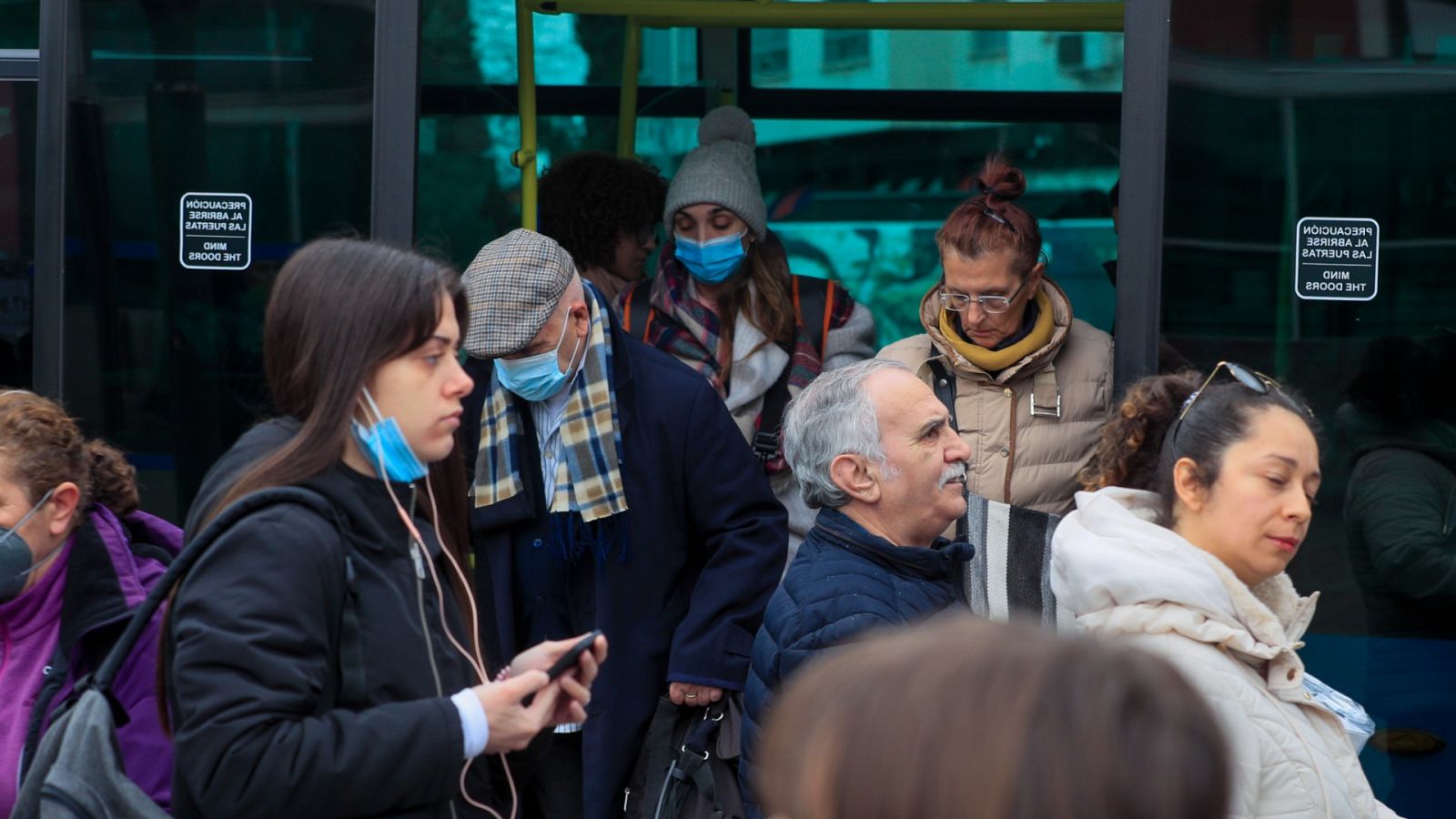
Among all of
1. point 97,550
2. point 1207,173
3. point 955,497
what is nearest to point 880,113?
point 1207,173

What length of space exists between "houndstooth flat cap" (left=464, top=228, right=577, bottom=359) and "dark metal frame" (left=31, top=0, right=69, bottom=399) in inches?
35.4

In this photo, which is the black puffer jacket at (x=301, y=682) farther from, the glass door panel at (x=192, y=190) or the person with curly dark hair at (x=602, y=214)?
the person with curly dark hair at (x=602, y=214)

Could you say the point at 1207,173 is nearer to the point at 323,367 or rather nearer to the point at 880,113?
the point at 323,367

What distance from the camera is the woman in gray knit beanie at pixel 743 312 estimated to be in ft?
12.0

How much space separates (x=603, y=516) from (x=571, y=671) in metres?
0.99

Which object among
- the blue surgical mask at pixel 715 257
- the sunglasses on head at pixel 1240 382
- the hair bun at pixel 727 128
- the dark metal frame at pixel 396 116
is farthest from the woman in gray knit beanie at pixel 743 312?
the sunglasses on head at pixel 1240 382

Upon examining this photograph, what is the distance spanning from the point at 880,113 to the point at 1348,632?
8.13 ft

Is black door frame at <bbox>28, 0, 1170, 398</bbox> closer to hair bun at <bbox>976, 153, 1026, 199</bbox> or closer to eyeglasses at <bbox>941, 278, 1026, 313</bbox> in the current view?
eyeglasses at <bbox>941, 278, 1026, 313</bbox>

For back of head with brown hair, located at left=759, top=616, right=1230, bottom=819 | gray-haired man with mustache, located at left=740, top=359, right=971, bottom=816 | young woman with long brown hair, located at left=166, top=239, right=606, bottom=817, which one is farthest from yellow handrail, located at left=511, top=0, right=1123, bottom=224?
back of head with brown hair, located at left=759, top=616, right=1230, bottom=819

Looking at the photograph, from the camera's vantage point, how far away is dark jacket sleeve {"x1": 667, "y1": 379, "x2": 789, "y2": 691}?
3.12 meters

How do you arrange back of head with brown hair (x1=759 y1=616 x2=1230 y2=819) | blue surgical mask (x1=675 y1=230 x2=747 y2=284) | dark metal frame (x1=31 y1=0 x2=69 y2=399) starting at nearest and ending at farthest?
1. back of head with brown hair (x1=759 y1=616 x2=1230 y2=819)
2. dark metal frame (x1=31 y1=0 x2=69 y2=399)
3. blue surgical mask (x1=675 y1=230 x2=747 y2=284)

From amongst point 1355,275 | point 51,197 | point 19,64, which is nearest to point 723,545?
point 1355,275

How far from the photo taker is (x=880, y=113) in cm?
491

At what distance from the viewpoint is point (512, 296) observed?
307 cm
